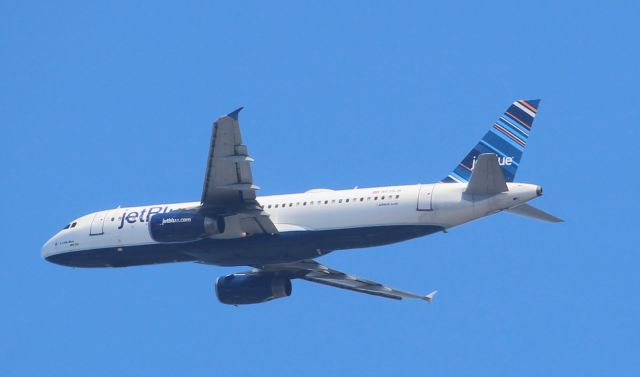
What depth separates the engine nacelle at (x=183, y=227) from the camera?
5359cm

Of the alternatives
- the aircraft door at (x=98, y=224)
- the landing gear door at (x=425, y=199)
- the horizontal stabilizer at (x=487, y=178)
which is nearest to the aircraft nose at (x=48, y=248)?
the aircraft door at (x=98, y=224)

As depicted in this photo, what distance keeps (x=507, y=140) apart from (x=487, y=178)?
4.30 meters

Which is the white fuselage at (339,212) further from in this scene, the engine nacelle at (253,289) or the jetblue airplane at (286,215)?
the engine nacelle at (253,289)

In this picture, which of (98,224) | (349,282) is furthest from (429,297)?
(98,224)

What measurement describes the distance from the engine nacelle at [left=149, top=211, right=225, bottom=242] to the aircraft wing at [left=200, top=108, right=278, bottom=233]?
1.38ft

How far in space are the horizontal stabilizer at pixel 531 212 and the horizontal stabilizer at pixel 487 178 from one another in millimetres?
1161

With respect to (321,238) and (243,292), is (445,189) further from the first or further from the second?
(243,292)

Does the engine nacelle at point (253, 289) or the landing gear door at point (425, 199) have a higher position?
the engine nacelle at point (253, 289)

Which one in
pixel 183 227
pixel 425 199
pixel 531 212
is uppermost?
pixel 183 227

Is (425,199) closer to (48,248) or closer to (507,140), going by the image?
(507,140)

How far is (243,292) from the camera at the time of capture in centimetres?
6031

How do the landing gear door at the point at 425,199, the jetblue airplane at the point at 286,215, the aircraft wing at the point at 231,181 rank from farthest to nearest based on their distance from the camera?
the landing gear door at the point at 425,199, the jetblue airplane at the point at 286,215, the aircraft wing at the point at 231,181

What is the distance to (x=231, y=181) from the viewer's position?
52000 mm

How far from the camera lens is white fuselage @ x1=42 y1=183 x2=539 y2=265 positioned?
170 feet
